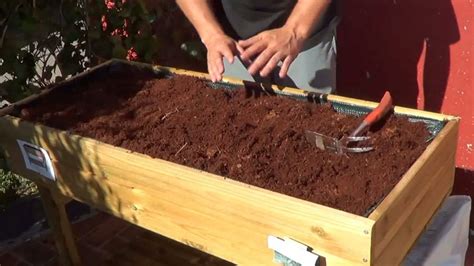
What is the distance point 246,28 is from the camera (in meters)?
2.52

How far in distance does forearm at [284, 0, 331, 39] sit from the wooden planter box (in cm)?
24

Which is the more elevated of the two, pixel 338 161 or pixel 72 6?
pixel 72 6

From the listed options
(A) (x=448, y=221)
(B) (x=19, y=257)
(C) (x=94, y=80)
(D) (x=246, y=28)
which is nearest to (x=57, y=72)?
(C) (x=94, y=80)

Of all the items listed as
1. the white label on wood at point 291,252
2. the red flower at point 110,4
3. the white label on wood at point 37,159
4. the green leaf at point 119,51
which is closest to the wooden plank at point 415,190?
the white label on wood at point 291,252

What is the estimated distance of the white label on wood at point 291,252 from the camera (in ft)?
5.09

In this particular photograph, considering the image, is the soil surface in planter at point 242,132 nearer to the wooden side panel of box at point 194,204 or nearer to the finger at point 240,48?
the wooden side panel of box at point 194,204

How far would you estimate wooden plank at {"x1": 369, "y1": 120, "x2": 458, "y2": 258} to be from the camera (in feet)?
4.97

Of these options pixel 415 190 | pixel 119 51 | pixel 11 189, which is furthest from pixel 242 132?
pixel 11 189

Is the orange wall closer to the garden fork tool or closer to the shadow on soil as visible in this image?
the garden fork tool

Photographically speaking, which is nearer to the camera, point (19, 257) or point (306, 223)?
point (306, 223)

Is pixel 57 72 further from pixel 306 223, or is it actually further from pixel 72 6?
pixel 306 223

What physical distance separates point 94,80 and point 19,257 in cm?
106

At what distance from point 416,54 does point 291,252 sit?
151 cm

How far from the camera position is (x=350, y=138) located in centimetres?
186
